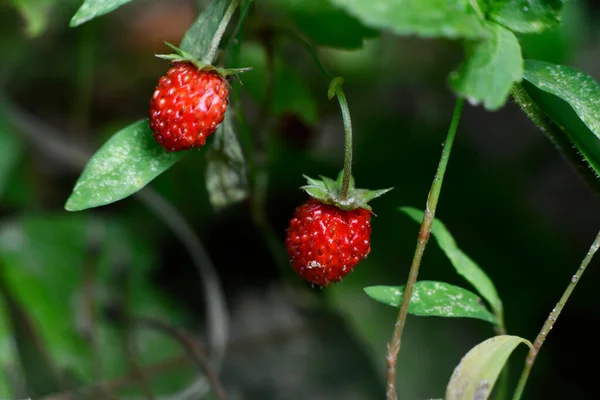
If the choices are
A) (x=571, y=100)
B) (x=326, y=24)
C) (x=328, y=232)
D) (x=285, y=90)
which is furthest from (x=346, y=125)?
(x=285, y=90)

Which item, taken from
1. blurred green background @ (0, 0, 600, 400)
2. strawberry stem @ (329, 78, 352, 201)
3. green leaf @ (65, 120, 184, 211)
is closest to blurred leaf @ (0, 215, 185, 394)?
blurred green background @ (0, 0, 600, 400)

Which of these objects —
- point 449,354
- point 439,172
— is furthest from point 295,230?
point 449,354

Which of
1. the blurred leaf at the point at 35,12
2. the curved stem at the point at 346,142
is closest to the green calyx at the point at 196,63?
the curved stem at the point at 346,142

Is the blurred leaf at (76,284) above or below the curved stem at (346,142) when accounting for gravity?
below

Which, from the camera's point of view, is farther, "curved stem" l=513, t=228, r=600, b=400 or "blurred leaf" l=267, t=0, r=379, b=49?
"blurred leaf" l=267, t=0, r=379, b=49

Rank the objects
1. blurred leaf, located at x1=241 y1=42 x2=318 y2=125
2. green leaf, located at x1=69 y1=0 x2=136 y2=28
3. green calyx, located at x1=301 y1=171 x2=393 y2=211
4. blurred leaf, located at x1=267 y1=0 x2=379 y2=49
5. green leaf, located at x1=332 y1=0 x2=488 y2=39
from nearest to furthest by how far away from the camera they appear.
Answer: green leaf, located at x1=332 y1=0 x2=488 y2=39
green leaf, located at x1=69 y1=0 x2=136 y2=28
green calyx, located at x1=301 y1=171 x2=393 y2=211
blurred leaf, located at x1=267 y1=0 x2=379 y2=49
blurred leaf, located at x1=241 y1=42 x2=318 y2=125

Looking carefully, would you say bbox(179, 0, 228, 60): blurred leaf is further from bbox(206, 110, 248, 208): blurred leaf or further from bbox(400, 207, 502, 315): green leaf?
bbox(400, 207, 502, 315): green leaf

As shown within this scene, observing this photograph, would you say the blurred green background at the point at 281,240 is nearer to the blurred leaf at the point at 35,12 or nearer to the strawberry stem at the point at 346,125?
the blurred leaf at the point at 35,12

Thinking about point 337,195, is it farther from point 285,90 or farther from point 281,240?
point 281,240
